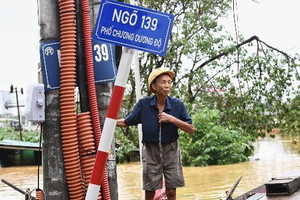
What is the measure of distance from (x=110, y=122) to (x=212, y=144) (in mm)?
14443

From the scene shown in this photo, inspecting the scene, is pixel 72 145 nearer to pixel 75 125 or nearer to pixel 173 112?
pixel 75 125

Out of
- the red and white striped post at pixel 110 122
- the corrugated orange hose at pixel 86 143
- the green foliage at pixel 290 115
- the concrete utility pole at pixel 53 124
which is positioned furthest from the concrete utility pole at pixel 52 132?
the green foliage at pixel 290 115

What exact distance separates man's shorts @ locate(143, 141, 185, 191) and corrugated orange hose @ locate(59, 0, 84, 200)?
1147 mm

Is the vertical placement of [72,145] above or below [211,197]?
above

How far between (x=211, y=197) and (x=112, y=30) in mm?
6604

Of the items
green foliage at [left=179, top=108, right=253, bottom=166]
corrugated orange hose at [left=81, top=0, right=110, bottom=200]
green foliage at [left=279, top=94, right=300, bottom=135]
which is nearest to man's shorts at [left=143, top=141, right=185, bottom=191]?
corrugated orange hose at [left=81, top=0, right=110, bottom=200]

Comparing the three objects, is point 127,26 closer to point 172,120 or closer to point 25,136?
point 172,120

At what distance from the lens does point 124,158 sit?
21422mm

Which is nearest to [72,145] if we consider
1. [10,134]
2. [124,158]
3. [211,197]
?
[211,197]

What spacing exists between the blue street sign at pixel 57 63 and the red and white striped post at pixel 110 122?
93 cm

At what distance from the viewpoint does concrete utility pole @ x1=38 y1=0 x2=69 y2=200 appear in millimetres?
4211

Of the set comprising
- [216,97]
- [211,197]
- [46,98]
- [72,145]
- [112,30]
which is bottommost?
[211,197]

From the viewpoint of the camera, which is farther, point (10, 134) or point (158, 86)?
point (10, 134)

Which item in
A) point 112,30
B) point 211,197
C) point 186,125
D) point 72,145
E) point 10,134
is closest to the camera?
point 112,30
